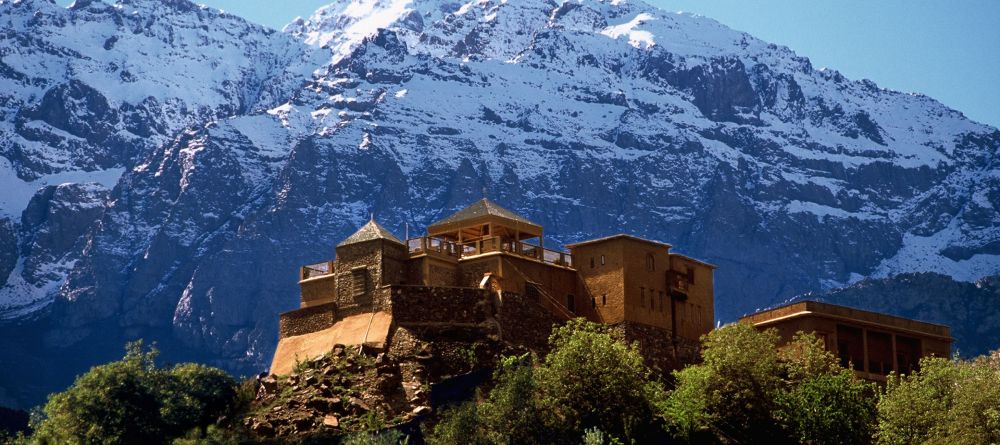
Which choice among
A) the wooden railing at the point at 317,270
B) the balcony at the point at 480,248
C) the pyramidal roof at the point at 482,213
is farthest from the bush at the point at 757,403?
the wooden railing at the point at 317,270

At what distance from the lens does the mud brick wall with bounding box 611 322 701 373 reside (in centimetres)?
10669

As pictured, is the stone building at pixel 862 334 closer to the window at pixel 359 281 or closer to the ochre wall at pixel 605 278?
the ochre wall at pixel 605 278

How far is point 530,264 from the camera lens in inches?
4247

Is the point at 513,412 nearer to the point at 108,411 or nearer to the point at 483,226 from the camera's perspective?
the point at 483,226

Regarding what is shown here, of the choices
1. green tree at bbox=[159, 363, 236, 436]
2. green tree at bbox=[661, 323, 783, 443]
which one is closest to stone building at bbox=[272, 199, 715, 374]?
green tree at bbox=[159, 363, 236, 436]

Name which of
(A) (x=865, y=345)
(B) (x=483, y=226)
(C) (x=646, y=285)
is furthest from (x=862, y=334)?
(B) (x=483, y=226)

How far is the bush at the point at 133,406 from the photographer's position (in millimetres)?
96312

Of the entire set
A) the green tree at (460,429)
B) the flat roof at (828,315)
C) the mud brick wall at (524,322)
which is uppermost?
the flat roof at (828,315)

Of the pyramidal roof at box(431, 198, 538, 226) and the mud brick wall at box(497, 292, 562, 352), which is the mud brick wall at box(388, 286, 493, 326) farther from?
the pyramidal roof at box(431, 198, 538, 226)

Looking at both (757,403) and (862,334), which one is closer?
(757,403)

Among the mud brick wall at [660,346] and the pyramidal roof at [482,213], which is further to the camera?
the pyramidal roof at [482,213]

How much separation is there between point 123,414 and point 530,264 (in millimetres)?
26077

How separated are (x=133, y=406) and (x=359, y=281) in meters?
15.0

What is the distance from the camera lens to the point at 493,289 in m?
104
